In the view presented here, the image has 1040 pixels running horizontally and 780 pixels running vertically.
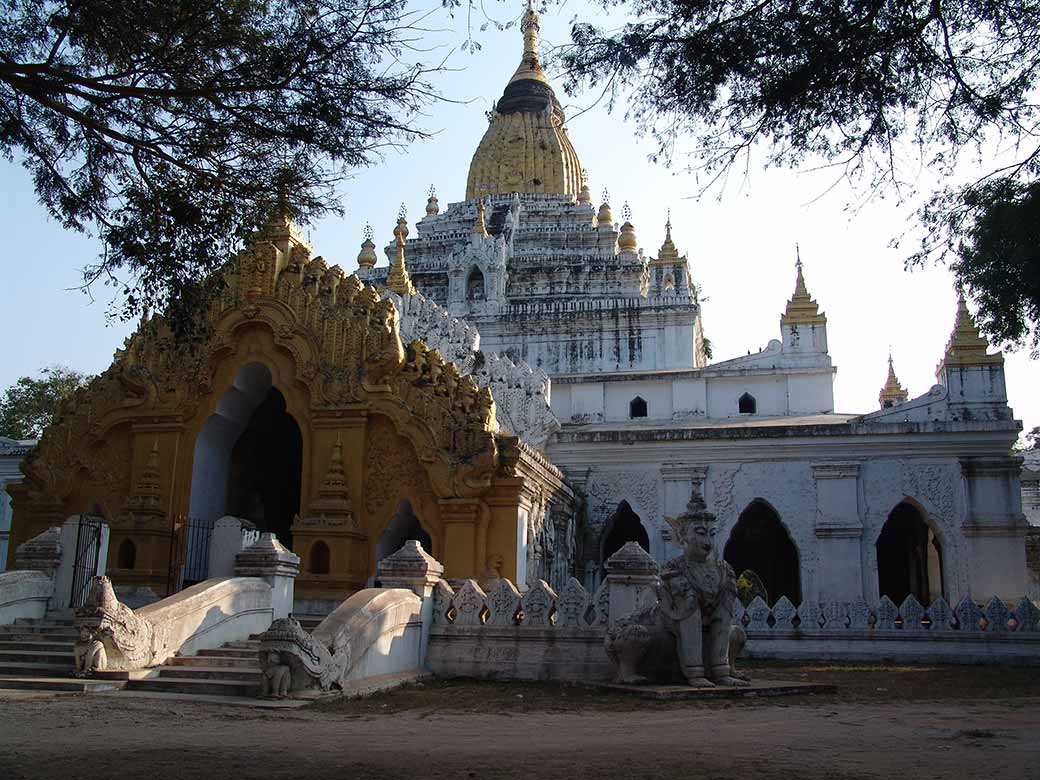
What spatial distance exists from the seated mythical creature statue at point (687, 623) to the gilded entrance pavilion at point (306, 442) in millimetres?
4599

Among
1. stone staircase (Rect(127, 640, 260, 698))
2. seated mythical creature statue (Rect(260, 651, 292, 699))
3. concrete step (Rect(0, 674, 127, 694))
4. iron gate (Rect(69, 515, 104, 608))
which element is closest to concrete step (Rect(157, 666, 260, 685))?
stone staircase (Rect(127, 640, 260, 698))

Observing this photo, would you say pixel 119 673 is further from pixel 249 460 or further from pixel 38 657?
pixel 249 460

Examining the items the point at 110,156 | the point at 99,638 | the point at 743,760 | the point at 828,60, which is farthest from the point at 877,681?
the point at 110,156

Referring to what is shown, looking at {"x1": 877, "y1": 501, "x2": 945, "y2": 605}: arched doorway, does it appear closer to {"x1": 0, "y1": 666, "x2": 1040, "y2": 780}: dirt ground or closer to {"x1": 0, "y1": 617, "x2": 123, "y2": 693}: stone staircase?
{"x1": 0, "y1": 666, "x2": 1040, "y2": 780}: dirt ground

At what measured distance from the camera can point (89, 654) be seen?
12188 millimetres

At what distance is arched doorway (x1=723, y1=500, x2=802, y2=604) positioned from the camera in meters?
29.3

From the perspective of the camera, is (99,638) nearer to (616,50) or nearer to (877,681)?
(616,50)

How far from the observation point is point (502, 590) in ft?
47.0

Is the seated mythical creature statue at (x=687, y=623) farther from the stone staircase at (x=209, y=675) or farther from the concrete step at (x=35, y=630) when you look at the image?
the concrete step at (x=35, y=630)

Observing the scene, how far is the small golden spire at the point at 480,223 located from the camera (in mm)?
39844

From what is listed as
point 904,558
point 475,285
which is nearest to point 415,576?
point 904,558

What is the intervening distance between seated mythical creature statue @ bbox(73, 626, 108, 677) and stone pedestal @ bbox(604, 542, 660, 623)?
6.26 metres

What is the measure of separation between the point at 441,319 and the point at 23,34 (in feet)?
55.5

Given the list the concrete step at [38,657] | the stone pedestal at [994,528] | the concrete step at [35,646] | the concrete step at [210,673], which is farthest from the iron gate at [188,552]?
the stone pedestal at [994,528]
